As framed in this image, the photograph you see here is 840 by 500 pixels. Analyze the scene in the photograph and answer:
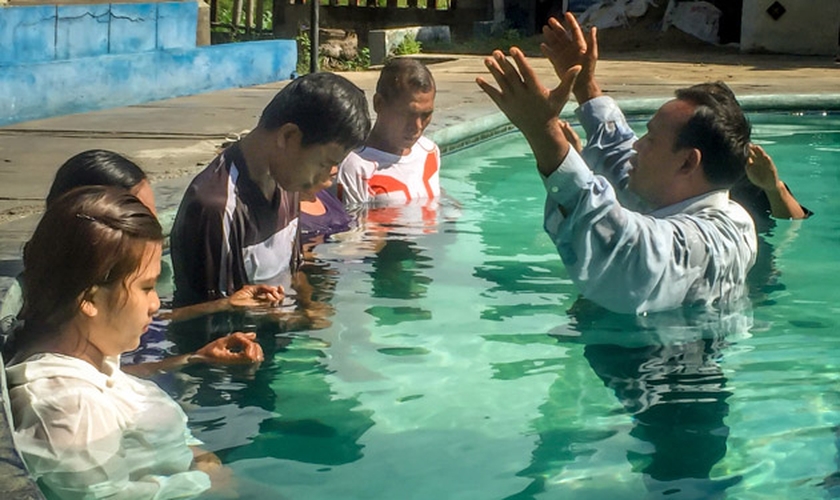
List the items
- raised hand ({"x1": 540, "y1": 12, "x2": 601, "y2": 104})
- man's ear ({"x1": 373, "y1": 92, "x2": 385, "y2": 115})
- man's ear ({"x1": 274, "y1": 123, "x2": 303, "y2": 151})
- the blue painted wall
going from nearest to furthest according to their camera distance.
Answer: man's ear ({"x1": 274, "y1": 123, "x2": 303, "y2": 151})
raised hand ({"x1": 540, "y1": 12, "x2": 601, "y2": 104})
man's ear ({"x1": 373, "y1": 92, "x2": 385, "y2": 115})
the blue painted wall

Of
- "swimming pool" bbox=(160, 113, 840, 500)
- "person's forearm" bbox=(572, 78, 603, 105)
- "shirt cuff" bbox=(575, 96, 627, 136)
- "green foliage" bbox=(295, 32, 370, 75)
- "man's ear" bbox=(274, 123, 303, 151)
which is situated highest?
"person's forearm" bbox=(572, 78, 603, 105)

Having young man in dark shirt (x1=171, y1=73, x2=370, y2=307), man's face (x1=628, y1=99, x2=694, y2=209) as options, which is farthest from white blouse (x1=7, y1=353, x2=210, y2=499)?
man's face (x1=628, y1=99, x2=694, y2=209)

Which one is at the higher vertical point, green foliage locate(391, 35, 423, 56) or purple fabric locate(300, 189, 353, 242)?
green foliage locate(391, 35, 423, 56)

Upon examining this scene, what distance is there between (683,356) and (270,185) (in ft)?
4.87

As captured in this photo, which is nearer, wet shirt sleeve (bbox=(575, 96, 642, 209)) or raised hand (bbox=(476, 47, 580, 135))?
raised hand (bbox=(476, 47, 580, 135))

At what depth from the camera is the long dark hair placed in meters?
2.77

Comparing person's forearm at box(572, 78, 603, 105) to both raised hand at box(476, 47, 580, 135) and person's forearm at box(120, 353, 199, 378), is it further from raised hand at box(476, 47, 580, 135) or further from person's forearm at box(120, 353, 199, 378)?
person's forearm at box(120, 353, 199, 378)

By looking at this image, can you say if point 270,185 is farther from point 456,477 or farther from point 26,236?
point 456,477

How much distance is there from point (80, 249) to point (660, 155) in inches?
92.3

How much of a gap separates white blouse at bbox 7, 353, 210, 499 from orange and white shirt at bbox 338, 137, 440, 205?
3.37 metres

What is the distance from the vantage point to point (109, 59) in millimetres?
10031

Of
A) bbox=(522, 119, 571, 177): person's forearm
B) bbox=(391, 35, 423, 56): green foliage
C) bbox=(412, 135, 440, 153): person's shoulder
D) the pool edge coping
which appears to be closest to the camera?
bbox=(522, 119, 571, 177): person's forearm

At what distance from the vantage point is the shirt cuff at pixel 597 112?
513 centimetres

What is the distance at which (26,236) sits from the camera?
473 centimetres
